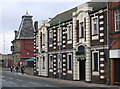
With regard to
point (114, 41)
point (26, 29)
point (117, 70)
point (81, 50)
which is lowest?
point (117, 70)

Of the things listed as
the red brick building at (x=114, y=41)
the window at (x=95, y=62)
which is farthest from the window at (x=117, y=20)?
the window at (x=95, y=62)

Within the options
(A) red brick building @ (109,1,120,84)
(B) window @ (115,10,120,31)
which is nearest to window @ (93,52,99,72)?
(A) red brick building @ (109,1,120,84)

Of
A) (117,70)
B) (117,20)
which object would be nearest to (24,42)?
(117,20)

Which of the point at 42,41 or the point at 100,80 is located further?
the point at 42,41

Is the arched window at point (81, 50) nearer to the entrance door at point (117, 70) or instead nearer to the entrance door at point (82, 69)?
the entrance door at point (82, 69)

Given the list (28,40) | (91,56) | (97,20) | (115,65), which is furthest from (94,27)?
(28,40)

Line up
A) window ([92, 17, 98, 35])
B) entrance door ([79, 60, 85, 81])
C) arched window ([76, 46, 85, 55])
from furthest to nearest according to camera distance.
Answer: entrance door ([79, 60, 85, 81]), arched window ([76, 46, 85, 55]), window ([92, 17, 98, 35])

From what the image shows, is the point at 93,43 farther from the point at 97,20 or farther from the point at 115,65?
the point at 115,65

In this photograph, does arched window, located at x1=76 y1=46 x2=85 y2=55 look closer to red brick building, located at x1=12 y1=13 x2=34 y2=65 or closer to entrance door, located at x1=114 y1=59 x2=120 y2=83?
entrance door, located at x1=114 y1=59 x2=120 y2=83

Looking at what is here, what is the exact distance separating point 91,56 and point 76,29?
5.06 m

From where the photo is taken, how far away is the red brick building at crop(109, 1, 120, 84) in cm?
2997

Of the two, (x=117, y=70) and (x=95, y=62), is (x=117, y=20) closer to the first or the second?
(x=117, y=70)

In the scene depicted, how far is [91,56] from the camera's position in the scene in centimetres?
3466

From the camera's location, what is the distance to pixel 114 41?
100 ft
